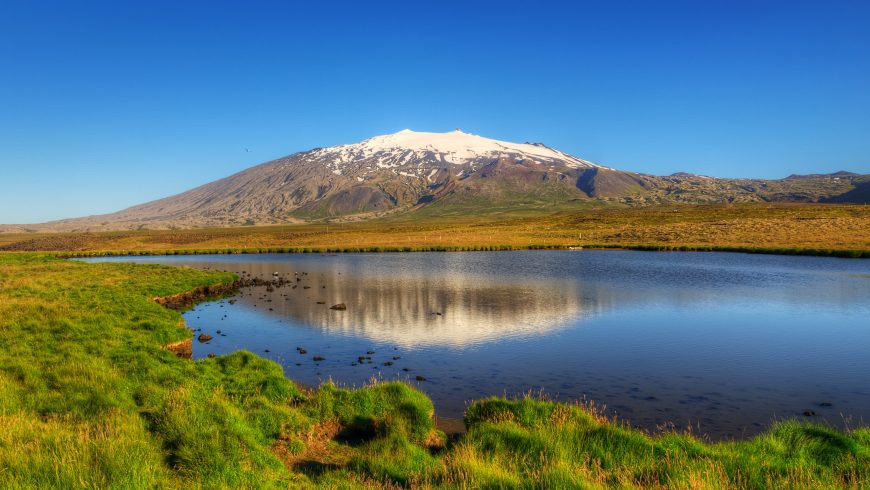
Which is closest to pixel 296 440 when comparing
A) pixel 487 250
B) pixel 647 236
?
pixel 487 250

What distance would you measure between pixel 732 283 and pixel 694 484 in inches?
2074

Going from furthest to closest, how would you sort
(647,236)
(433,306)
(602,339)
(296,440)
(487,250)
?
1. (647,236)
2. (487,250)
3. (433,306)
4. (602,339)
5. (296,440)

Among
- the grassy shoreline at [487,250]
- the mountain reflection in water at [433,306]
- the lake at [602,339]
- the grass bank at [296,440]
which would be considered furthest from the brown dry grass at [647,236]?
the grass bank at [296,440]

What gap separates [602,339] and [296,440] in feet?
72.2

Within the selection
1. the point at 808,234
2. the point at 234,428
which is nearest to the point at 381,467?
the point at 234,428

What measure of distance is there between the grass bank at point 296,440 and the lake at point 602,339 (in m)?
3.95

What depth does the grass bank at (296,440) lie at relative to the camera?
9.40 m

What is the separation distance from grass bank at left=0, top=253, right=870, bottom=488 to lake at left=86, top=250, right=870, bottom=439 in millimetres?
3954

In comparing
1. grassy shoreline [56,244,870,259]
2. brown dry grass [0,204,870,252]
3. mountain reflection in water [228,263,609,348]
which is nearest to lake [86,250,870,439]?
mountain reflection in water [228,263,609,348]

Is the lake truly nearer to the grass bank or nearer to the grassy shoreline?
the grass bank

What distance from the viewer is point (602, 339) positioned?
30516 mm

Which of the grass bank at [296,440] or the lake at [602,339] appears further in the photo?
the lake at [602,339]

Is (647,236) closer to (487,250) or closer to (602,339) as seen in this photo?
(487,250)

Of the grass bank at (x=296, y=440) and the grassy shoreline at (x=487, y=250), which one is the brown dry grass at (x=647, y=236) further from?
the grass bank at (x=296, y=440)
